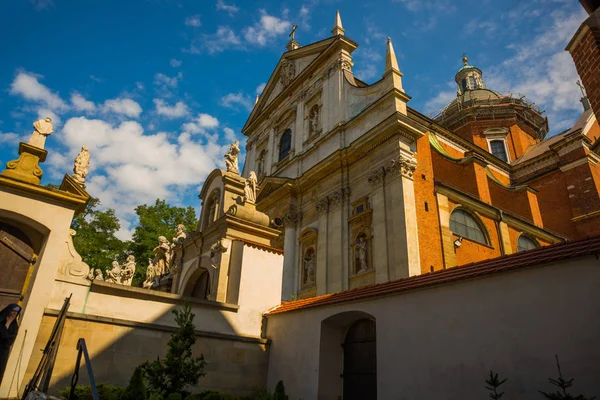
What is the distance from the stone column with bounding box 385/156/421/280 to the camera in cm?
1402

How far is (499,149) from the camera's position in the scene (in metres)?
32.9

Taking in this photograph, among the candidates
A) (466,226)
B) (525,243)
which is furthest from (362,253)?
(525,243)

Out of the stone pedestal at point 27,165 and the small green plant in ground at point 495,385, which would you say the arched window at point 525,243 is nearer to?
the small green plant in ground at point 495,385

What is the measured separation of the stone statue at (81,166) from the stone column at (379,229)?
9.90 metres

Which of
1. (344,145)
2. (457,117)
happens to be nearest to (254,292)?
(344,145)

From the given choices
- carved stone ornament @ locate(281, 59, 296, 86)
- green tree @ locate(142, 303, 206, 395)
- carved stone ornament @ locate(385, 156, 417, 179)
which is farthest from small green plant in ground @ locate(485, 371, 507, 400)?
carved stone ornament @ locate(281, 59, 296, 86)

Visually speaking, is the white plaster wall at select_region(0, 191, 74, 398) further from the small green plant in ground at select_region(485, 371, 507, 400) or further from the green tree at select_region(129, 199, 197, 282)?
the green tree at select_region(129, 199, 197, 282)

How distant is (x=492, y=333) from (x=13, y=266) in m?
7.88

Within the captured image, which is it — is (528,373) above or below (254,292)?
below

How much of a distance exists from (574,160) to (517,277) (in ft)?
82.7

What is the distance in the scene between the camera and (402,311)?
21.4 feet

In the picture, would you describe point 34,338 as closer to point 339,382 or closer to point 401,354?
point 339,382

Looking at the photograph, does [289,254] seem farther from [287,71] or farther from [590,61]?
[590,61]

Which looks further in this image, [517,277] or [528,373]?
[517,277]
